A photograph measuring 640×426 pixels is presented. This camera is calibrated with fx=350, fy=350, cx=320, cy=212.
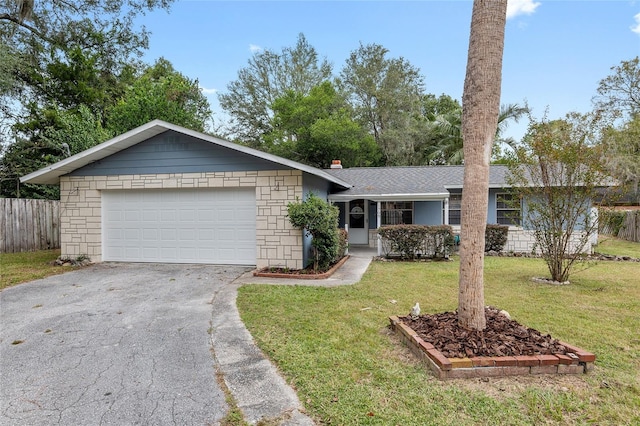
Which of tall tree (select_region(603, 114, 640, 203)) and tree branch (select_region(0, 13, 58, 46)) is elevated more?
tree branch (select_region(0, 13, 58, 46))

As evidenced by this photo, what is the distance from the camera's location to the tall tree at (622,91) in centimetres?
2202

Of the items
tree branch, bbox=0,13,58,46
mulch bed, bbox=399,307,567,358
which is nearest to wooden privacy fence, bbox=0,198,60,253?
tree branch, bbox=0,13,58,46

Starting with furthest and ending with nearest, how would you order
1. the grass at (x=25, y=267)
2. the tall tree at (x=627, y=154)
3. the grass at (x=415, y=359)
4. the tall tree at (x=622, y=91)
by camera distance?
1. the tall tree at (x=622, y=91)
2. the tall tree at (x=627, y=154)
3. the grass at (x=25, y=267)
4. the grass at (x=415, y=359)

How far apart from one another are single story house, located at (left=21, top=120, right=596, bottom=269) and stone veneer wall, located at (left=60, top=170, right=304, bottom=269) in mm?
25

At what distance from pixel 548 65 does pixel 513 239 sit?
6051 mm

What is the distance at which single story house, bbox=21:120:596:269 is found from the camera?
8.67 metres

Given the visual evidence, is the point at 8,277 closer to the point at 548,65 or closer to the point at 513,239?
the point at 513,239

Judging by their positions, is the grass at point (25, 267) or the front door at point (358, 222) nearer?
the grass at point (25, 267)

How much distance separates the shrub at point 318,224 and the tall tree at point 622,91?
23064 mm

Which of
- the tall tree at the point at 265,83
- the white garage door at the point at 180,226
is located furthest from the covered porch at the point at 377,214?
the tall tree at the point at 265,83

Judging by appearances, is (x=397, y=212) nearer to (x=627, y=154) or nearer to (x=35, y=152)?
(x=627, y=154)

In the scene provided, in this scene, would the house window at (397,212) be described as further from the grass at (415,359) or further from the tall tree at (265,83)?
the tall tree at (265,83)

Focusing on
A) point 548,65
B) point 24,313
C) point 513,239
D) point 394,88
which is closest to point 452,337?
point 24,313

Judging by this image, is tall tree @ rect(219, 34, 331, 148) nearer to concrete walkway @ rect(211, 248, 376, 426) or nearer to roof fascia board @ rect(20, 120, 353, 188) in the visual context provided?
roof fascia board @ rect(20, 120, 353, 188)
